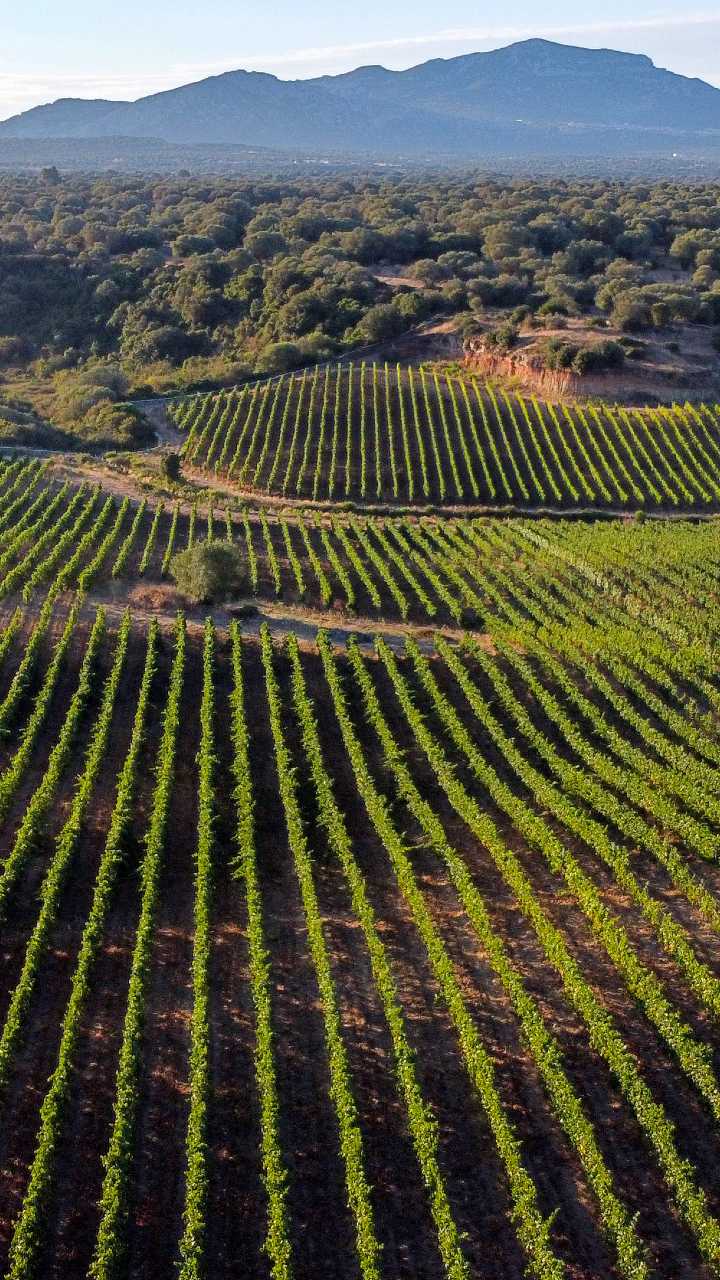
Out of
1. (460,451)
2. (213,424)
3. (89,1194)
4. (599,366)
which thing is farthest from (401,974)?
(599,366)

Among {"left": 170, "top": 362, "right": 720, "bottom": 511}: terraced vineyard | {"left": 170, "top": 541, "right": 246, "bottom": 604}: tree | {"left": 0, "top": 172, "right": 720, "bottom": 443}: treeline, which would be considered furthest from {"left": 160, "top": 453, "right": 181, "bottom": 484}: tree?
{"left": 170, "top": 541, "right": 246, "bottom": 604}: tree

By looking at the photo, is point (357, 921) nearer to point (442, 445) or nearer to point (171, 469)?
point (171, 469)

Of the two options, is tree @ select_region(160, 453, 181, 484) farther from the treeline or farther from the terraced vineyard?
the treeline

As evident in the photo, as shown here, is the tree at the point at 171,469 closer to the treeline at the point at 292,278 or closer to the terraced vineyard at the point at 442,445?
the terraced vineyard at the point at 442,445

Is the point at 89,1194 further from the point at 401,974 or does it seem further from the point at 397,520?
the point at 397,520

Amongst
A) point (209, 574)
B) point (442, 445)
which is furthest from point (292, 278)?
point (209, 574)
